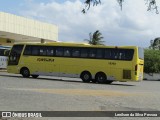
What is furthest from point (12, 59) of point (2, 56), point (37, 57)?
point (2, 56)

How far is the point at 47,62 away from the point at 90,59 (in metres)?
3.60

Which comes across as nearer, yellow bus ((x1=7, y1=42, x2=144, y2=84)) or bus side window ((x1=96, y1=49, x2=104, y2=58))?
yellow bus ((x1=7, y1=42, x2=144, y2=84))

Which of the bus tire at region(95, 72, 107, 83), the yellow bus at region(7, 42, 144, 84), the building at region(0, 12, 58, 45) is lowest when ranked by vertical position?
the bus tire at region(95, 72, 107, 83)

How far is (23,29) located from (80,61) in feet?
90.0

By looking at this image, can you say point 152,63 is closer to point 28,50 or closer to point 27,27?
point 27,27

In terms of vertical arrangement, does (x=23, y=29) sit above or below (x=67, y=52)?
above

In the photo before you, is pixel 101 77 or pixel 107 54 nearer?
pixel 107 54

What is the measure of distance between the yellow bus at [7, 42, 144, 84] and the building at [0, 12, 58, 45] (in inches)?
807

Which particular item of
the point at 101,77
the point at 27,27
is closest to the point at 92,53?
the point at 101,77

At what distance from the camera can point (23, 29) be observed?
58.2 m

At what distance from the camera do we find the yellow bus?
1216 inches

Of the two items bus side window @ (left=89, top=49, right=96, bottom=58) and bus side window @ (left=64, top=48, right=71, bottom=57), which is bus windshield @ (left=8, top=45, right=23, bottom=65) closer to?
bus side window @ (left=64, top=48, right=71, bottom=57)

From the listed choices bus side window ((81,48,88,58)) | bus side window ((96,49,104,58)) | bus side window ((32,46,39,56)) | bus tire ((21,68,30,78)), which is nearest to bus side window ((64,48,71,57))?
bus side window ((81,48,88,58))

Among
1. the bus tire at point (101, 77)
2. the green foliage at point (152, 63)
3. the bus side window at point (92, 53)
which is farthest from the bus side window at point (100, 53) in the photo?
the green foliage at point (152, 63)
